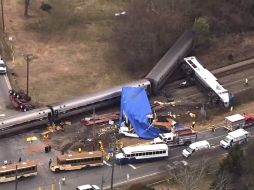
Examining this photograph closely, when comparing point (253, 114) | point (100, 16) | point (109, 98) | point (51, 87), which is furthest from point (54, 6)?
point (253, 114)

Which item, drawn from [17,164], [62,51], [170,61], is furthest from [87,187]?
[62,51]

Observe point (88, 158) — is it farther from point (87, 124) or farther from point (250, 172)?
point (250, 172)

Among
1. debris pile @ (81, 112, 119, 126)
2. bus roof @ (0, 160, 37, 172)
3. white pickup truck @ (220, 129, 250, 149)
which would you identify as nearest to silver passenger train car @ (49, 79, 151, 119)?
debris pile @ (81, 112, 119, 126)

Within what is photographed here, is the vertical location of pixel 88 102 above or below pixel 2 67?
below

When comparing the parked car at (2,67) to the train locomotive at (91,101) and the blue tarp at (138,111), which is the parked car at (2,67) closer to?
the train locomotive at (91,101)

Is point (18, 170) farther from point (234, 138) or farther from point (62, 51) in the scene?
point (62, 51)
